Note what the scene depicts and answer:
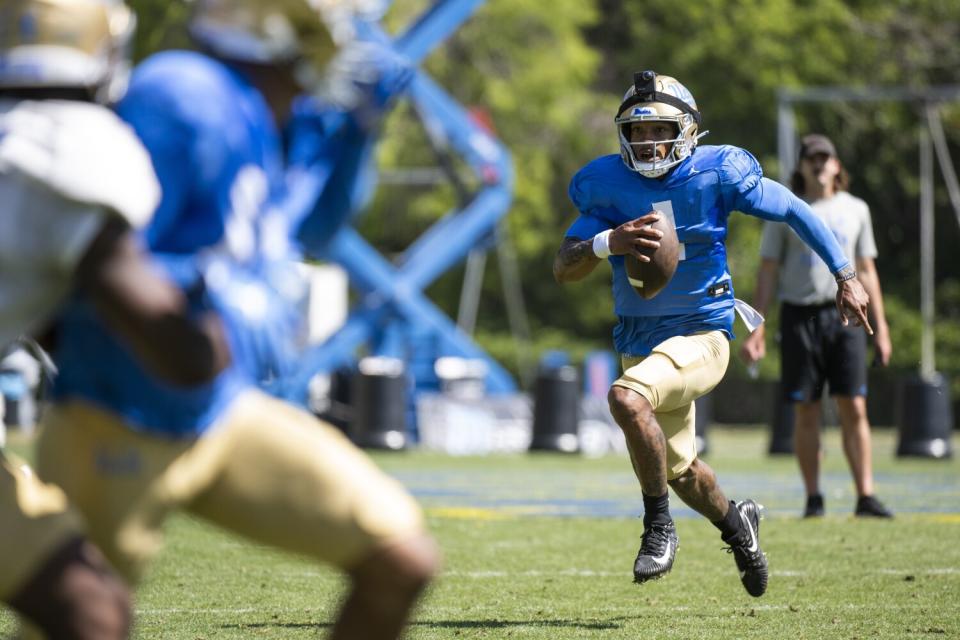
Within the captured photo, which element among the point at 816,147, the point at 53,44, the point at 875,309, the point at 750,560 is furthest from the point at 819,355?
the point at 53,44

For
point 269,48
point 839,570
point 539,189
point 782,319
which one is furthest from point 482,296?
point 269,48

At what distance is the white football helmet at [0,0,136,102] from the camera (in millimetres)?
3121

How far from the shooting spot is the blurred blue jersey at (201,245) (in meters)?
3.09

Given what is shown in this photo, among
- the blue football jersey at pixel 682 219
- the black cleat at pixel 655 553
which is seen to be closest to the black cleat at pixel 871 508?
the blue football jersey at pixel 682 219

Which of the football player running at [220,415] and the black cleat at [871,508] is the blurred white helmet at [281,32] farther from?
the black cleat at [871,508]

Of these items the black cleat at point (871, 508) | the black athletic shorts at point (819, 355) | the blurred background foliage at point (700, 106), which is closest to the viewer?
the black cleat at point (871, 508)

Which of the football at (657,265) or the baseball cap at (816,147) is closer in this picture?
the football at (657,265)

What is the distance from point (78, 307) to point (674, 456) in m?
3.51

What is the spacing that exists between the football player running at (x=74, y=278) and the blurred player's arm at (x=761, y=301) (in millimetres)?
5455

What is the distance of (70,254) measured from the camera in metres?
2.93

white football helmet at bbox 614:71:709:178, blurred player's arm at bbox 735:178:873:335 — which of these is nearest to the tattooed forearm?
white football helmet at bbox 614:71:709:178

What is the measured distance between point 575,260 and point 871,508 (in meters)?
3.89

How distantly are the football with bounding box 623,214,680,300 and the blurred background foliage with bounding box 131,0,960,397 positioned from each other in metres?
24.3

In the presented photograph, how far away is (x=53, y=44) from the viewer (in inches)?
124
